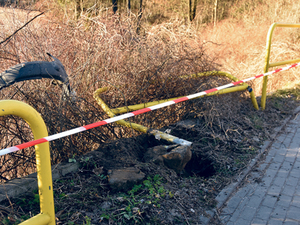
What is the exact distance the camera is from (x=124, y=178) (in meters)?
2.78

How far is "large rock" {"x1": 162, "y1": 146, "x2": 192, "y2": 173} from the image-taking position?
323cm

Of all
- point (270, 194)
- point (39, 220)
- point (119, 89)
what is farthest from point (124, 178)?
point (270, 194)

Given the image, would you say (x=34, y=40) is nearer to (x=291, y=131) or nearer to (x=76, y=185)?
(x=76, y=185)

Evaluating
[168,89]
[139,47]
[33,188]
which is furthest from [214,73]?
[33,188]

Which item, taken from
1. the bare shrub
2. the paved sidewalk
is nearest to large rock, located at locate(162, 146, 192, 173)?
the paved sidewalk

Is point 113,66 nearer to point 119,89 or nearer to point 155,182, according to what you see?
point 119,89

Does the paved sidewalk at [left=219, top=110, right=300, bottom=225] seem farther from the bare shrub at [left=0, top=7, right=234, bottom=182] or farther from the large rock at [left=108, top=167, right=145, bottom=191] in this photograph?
the bare shrub at [left=0, top=7, right=234, bottom=182]

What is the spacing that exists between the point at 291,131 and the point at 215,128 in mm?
1565

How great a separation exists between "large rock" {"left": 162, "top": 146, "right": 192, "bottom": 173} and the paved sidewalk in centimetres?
69

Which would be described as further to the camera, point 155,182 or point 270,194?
point 270,194

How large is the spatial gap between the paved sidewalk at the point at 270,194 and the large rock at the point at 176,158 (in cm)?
69

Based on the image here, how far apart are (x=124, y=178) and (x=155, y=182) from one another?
364 millimetres

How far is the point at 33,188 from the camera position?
2.60 meters

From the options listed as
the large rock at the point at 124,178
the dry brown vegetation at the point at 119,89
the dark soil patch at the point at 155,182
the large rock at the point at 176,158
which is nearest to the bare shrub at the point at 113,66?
the dry brown vegetation at the point at 119,89
